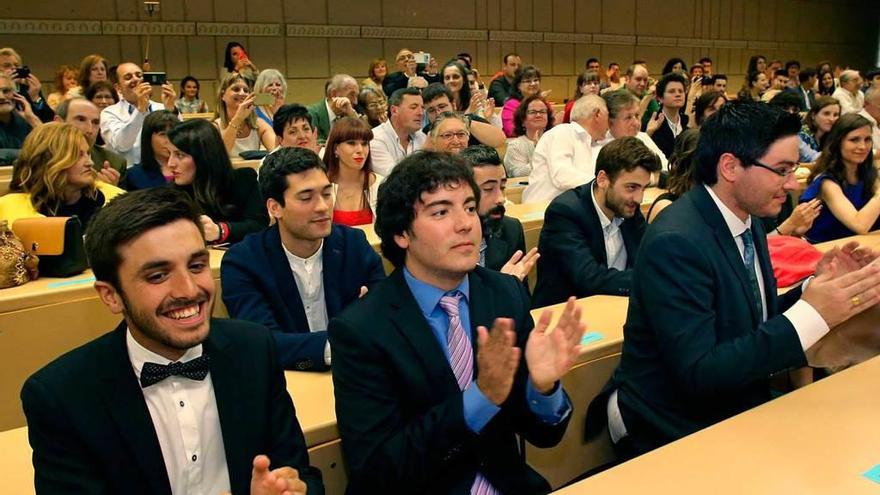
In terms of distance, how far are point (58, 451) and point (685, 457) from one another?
1227 millimetres

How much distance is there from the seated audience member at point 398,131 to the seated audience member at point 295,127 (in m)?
0.53

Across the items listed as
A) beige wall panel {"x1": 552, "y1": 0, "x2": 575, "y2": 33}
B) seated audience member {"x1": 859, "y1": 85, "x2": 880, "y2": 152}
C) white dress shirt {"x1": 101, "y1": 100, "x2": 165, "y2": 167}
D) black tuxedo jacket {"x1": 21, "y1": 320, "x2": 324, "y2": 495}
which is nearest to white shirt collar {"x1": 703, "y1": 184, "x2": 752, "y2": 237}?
black tuxedo jacket {"x1": 21, "y1": 320, "x2": 324, "y2": 495}

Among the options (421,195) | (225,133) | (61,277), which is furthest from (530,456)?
(225,133)

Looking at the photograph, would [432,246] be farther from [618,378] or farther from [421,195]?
[618,378]

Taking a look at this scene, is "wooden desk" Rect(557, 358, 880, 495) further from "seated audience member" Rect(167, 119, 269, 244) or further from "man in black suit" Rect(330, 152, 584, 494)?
"seated audience member" Rect(167, 119, 269, 244)

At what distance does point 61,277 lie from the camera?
9.64 ft

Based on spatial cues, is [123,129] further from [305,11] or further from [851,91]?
[851,91]

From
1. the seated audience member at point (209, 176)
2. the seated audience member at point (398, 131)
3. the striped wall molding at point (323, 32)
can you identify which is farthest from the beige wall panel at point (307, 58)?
the seated audience member at point (209, 176)

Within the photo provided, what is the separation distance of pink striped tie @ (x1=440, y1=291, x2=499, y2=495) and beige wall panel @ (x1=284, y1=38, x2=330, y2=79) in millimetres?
9473

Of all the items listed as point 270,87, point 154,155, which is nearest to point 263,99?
point 270,87

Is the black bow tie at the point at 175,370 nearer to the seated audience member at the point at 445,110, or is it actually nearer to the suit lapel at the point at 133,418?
the suit lapel at the point at 133,418

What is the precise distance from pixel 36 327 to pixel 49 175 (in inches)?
32.5

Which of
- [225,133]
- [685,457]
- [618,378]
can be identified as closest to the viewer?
[685,457]

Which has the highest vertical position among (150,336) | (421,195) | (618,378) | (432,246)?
(421,195)
